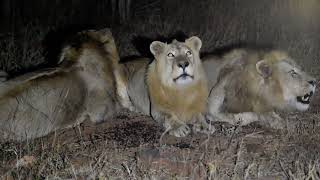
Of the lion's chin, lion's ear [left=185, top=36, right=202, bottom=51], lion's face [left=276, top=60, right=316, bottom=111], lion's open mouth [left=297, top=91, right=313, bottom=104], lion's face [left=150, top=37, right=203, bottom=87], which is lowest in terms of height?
lion's open mouth [left=297, top=91, right=313, bottom=104]

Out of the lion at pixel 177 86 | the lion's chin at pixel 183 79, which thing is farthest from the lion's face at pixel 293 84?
the lion's chin at pixel 183 79

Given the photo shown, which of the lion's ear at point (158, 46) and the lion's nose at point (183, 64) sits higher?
the lion's ear at point (158, 46)

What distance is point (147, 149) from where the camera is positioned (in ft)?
19.5

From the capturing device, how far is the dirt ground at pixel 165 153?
5.16m

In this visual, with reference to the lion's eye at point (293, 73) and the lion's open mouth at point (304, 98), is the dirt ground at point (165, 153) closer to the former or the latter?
the lion's open mouth at point (304, 98)

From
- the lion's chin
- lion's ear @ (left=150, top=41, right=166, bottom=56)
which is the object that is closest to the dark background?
lion's ear @ (left=150, top=41, right=166, bottom=56)

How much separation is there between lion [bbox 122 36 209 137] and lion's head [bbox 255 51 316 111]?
1.98 feet

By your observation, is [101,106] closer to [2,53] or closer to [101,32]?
[101,32]

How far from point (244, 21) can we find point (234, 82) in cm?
544

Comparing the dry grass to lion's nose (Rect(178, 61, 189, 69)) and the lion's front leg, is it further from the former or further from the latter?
lion's nose (Rect(178, 61, 189, 69))

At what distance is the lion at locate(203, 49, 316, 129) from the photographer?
6996 millimetres

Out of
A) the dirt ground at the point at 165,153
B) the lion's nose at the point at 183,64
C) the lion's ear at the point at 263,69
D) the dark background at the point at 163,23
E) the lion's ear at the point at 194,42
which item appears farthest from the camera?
the dark background at the point at 163,23

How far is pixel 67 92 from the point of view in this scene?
6719mm

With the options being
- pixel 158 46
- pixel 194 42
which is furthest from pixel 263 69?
pixel 158 46
